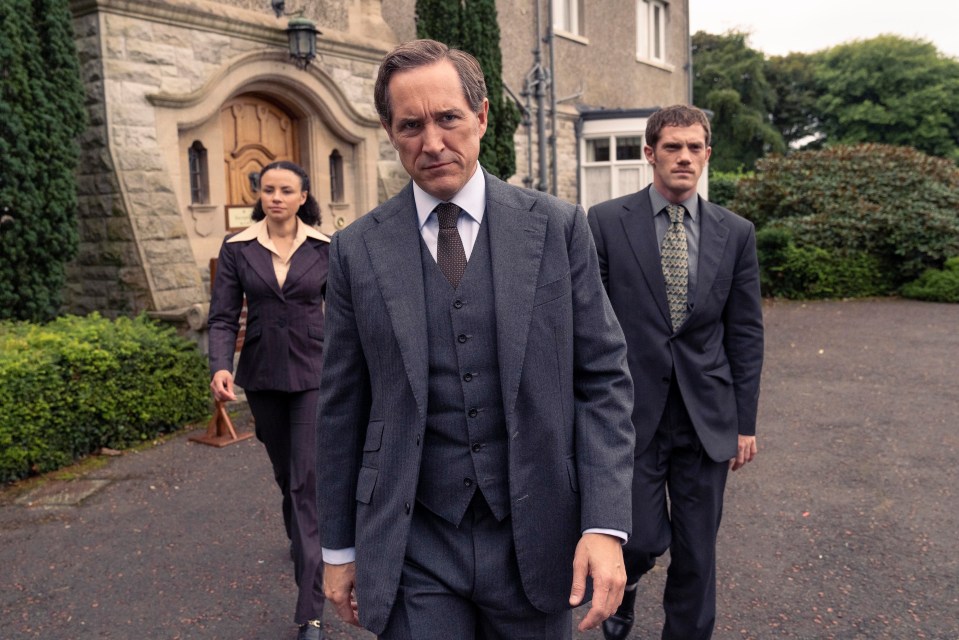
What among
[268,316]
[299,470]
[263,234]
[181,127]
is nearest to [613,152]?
[181,127]

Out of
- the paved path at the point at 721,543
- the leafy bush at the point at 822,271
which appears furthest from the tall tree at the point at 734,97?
the paved path at the point at 721,543

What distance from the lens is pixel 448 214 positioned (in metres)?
2.11

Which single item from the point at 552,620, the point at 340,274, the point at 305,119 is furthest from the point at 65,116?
the point at 552,620

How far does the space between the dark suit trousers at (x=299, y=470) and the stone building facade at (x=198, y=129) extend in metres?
4.03

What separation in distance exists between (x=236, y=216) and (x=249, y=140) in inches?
37.0

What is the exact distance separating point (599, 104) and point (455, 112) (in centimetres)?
1791

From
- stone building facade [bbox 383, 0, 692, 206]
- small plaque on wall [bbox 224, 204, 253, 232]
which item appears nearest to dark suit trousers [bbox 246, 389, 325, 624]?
small plaque on wall [bbox 224, 204, 253, 232]

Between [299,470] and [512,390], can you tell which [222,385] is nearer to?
[299,470]

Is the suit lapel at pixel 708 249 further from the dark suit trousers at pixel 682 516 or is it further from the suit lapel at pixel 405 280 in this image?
the suit lapel at pixel 405 280

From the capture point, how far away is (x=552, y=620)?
211 centimetres

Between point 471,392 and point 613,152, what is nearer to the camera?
point 471,392

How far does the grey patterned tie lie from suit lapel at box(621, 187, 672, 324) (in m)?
0.03

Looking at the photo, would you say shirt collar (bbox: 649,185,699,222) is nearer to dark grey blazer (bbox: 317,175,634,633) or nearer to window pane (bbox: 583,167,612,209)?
dark grey blazer (bbox: 317,175,634,633)

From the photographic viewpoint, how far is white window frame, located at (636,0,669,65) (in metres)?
20.9
